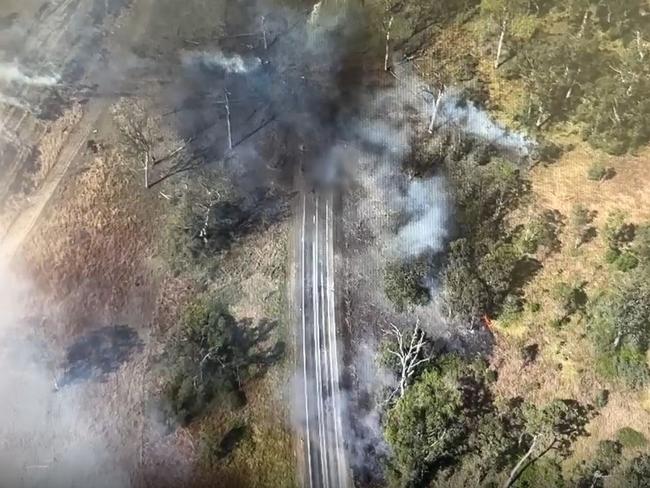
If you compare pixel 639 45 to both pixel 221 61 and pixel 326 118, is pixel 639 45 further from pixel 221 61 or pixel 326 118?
pixel 221 61

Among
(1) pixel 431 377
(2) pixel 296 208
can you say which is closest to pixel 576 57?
(2) pixel 296 208

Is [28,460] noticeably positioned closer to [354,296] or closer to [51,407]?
[51,407]

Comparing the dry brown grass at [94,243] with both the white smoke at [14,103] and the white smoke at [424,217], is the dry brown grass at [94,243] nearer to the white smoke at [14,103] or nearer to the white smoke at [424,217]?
the white smoke at [14,103]

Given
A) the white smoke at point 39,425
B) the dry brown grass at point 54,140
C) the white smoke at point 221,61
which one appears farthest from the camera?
the white smoke at point 221,61

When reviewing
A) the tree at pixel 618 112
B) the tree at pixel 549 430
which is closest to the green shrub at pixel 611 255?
the tree at pixel 618 112

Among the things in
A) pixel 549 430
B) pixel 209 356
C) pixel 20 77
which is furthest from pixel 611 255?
pixel 20 77

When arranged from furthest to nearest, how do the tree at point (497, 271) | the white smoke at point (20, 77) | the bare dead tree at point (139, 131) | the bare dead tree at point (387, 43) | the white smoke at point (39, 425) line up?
the bare dead tree at point (387, 43)
the white smoke at point (20, 77)
the bare dead tree at point (139, 131)
the tree at point (497, 271)
the white smoke at point (39, 425)

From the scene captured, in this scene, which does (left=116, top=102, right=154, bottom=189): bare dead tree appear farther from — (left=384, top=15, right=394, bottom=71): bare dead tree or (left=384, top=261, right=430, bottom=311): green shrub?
(left=384, top=15, right=394, bottom=71): bare dead tree
